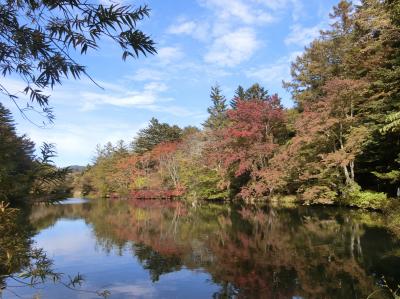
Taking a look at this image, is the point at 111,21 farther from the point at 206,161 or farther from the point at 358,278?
the point at 206,161

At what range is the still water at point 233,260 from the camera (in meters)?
7.57

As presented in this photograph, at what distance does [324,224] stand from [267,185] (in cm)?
1281

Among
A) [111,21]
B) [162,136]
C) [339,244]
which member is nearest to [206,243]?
[339,244]

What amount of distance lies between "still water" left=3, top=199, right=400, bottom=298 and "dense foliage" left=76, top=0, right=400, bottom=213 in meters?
4.36

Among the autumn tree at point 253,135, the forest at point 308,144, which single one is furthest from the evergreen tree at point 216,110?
the autumn tree at point 253,135

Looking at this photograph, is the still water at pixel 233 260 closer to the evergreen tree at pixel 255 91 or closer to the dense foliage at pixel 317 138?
the dense foliage at pixel 317 138

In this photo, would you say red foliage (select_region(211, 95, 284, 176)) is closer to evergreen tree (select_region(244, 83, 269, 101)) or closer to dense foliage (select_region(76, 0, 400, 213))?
dense foliage (select_region(76, 0, 400, 213))

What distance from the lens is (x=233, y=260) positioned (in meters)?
10.0

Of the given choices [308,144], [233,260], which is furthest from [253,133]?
[233,260]

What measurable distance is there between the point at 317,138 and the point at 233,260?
13749mm

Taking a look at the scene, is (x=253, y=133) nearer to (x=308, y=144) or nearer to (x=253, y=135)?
(x=253, y=135)

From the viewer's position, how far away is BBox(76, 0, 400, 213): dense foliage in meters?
18.2

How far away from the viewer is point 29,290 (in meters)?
8.32

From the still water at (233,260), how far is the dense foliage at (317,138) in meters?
4.36
